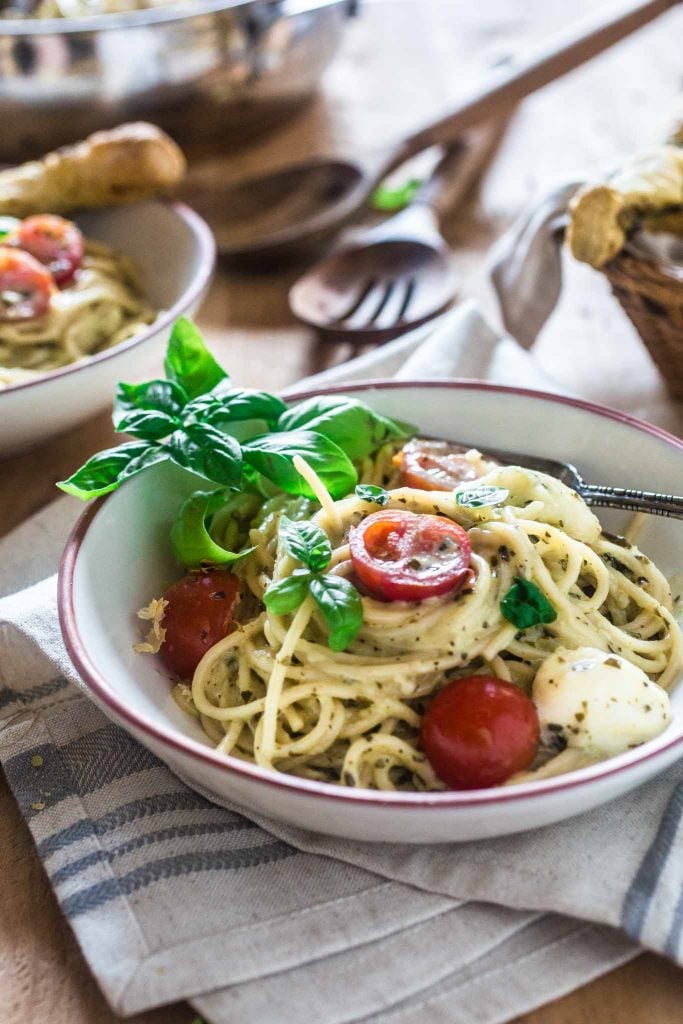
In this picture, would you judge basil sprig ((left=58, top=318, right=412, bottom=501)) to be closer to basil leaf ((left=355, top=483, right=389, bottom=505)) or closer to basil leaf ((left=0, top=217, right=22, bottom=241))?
basil leaf ((left=355, top=483, right=389, bottom=505))

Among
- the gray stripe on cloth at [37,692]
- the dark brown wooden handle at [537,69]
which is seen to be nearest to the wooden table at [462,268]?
the gray stripe on cloth at [37,692]

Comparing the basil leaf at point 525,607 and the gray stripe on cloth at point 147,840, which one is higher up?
the basil leaf at point 525,607

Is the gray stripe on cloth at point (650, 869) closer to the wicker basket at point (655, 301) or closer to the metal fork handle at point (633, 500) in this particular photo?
the metal fork handle at point (633, 500)

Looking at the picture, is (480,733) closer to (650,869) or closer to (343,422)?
(650,869)

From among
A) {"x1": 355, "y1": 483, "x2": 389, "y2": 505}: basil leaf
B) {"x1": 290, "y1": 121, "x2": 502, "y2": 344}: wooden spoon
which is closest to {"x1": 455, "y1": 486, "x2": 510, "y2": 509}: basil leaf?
{"x1": 355, "y1": 483, "x2": 389, "y2": 505}: basil leaf

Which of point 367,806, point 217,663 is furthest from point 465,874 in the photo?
point 217,663
